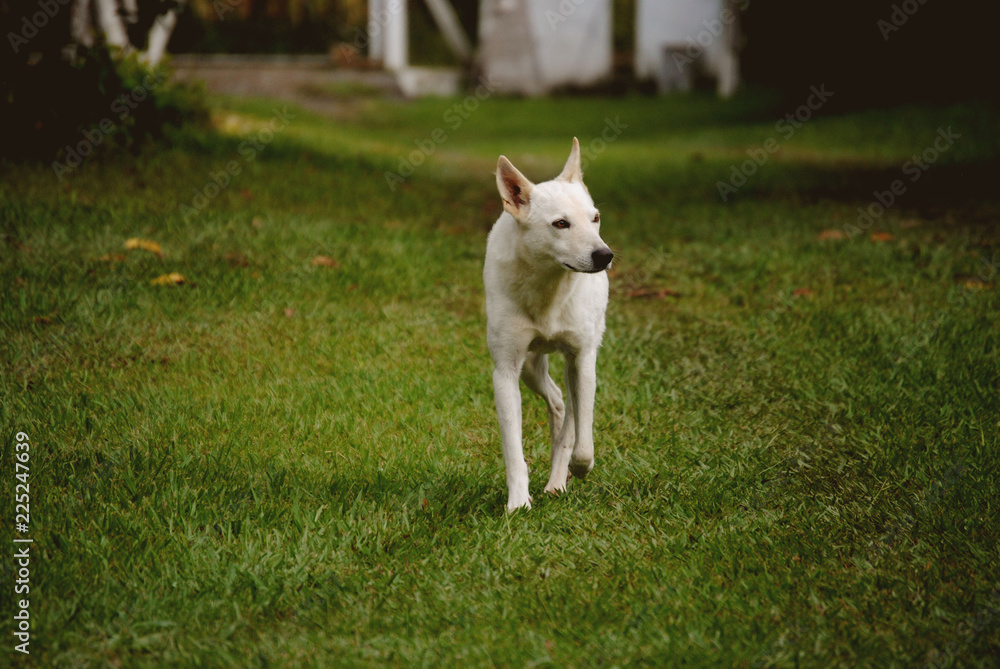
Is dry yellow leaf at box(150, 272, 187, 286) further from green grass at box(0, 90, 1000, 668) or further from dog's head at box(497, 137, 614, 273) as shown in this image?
dog's head at box(497, 137, 614, 273)

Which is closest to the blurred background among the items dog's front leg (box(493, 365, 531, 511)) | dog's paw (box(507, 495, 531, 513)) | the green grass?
the green grass

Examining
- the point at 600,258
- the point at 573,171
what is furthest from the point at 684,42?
the point at 600,258

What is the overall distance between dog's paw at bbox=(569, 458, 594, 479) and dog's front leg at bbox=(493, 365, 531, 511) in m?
0.25

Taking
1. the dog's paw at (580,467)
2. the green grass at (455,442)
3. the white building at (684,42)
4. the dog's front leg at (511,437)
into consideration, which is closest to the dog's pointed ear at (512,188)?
the dog's front leg at (511,437)

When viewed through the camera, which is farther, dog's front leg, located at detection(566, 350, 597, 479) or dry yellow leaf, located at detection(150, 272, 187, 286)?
dry yellow leaf, located at detection(150, 272, 187, 286)

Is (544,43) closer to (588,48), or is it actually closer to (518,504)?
(588,48)

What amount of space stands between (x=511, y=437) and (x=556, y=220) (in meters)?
0.84

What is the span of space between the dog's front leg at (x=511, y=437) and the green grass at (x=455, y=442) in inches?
4.5

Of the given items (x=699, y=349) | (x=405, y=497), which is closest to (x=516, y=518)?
(x=405, y=497)

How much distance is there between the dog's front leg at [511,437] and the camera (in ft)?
11.5

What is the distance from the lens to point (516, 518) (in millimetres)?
3420

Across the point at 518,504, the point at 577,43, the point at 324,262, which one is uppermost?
the point at 518,504

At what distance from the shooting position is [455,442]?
4191 mm

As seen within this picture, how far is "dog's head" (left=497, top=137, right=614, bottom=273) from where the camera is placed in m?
3.35
